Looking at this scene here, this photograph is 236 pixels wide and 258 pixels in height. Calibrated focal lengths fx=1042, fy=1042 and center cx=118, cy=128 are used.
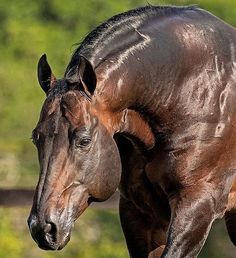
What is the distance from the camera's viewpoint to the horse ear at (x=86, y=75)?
160 inches

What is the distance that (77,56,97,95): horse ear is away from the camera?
406cm

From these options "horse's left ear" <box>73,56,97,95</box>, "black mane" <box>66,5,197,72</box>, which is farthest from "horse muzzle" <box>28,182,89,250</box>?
"black mane" <box>66,5,197,72</box>

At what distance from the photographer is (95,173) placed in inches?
163

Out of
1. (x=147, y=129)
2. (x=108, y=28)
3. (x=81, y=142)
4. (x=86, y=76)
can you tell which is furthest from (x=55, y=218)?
(x=108, y=28)

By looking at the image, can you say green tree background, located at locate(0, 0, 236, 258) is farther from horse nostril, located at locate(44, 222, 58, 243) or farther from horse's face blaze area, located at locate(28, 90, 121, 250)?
horse nostril, located at locate(44, 222, 58, 243)

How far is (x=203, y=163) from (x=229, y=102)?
0.97ft

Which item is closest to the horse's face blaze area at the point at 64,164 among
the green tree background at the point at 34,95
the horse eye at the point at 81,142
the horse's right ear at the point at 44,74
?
the horse eye at the point at 81,142

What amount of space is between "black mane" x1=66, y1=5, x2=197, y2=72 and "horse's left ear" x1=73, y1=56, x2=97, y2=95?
0.51 feet

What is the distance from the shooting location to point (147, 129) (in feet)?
14.8

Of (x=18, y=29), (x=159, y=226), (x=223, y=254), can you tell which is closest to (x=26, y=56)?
(x=18, y=29)

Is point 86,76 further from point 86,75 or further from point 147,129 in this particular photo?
point 147,129

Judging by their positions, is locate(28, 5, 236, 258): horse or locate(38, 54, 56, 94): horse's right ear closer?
locate(28, 5, 236, 258): horse

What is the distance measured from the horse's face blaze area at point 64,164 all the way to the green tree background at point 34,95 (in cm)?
448

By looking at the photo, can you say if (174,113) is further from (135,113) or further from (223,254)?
(223,254)
